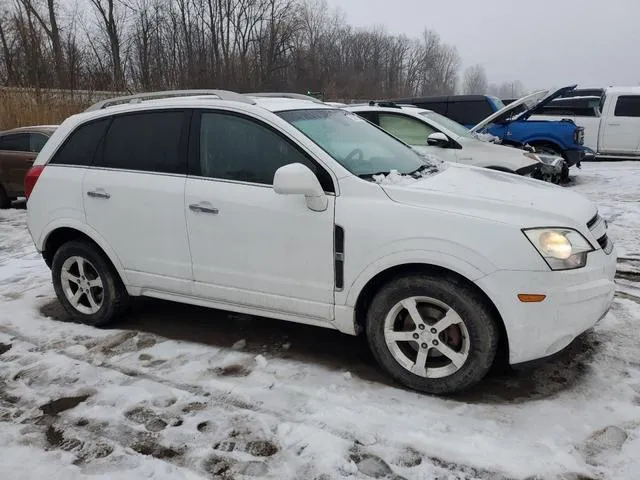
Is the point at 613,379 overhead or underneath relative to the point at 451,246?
underneath

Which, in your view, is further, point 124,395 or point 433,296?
point 124,395

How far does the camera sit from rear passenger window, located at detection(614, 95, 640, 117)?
13.7 meters

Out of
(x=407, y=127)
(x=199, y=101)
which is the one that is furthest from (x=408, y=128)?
(x=199, y=101)

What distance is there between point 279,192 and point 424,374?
1419 millimetres

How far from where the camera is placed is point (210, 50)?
43.7 m

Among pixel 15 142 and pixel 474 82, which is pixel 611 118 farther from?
pixel 474 82

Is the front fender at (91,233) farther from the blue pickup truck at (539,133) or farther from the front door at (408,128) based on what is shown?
the blue pickup truck at (539,133)

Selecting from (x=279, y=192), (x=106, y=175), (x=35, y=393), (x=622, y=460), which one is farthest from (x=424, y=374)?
(x=106, y=175)

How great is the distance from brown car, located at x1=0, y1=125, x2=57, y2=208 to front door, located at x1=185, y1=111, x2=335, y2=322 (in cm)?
807

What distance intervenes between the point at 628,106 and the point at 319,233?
44.0 ft

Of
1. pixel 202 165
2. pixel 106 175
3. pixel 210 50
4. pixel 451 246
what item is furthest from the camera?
pixel 210 50

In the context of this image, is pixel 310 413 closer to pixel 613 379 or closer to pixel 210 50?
pixel 613 379

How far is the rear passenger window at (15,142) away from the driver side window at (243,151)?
840 centimetres

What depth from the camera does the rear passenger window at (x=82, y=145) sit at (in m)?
4.45
